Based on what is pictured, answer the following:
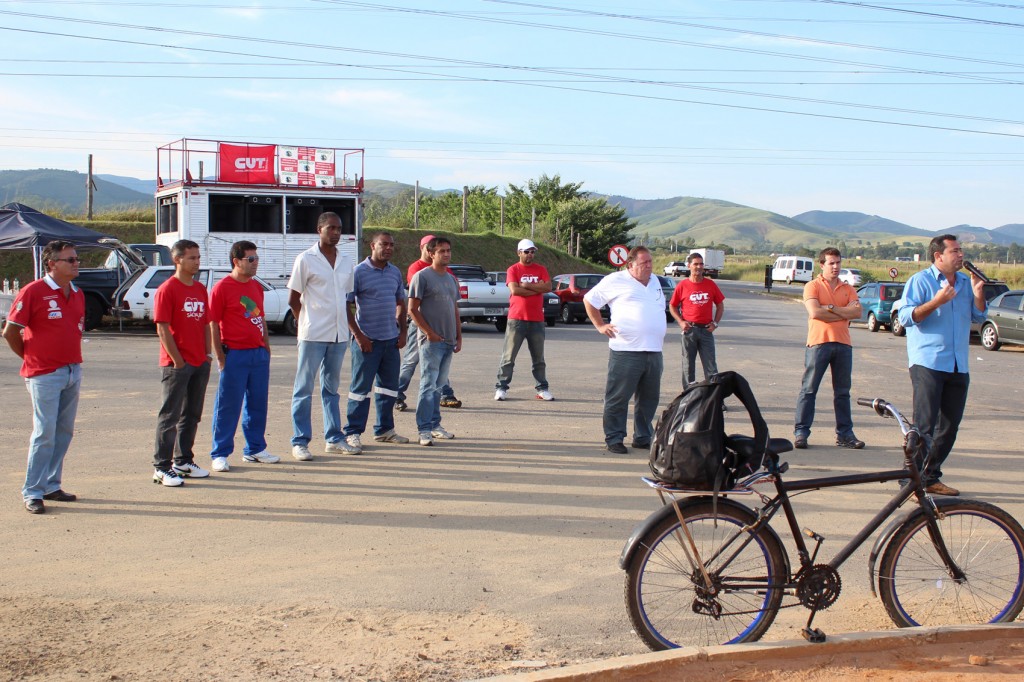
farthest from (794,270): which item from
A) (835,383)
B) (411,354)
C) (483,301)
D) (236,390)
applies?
(236,390)

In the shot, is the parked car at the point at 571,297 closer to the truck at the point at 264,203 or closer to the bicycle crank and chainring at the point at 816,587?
the truck at the point at 264,203

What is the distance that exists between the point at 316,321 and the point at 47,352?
2412 millimetres

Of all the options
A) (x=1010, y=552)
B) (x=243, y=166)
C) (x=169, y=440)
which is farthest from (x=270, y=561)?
(x=243, y=166)

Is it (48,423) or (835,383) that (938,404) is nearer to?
(835,383)

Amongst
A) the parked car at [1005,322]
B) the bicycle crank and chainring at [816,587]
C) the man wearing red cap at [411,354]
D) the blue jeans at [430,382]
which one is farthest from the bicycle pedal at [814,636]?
the parked car at [1005,322]

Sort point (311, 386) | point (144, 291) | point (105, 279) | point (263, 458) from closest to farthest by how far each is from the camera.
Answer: point (263, 458) < point (311, 386) < point (144, 291) < point (105, 279)

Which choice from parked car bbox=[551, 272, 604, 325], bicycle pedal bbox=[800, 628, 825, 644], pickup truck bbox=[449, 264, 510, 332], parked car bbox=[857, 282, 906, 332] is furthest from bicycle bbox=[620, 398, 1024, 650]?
parked car bbox=[857, 282, 906, 332]

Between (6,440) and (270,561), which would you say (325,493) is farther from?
(6,440)

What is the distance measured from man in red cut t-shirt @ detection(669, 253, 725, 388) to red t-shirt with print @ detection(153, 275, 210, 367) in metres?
6.36

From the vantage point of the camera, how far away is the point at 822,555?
5.78 metres

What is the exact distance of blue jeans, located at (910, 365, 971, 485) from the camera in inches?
291

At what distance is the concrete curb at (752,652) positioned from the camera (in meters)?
3.97

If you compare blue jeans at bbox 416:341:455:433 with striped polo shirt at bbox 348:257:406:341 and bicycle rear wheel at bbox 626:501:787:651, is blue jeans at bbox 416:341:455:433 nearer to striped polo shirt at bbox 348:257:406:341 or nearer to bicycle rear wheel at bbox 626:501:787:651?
striped polo shirt at bbox 348:257:406:341

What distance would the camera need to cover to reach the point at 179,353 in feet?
24.6
